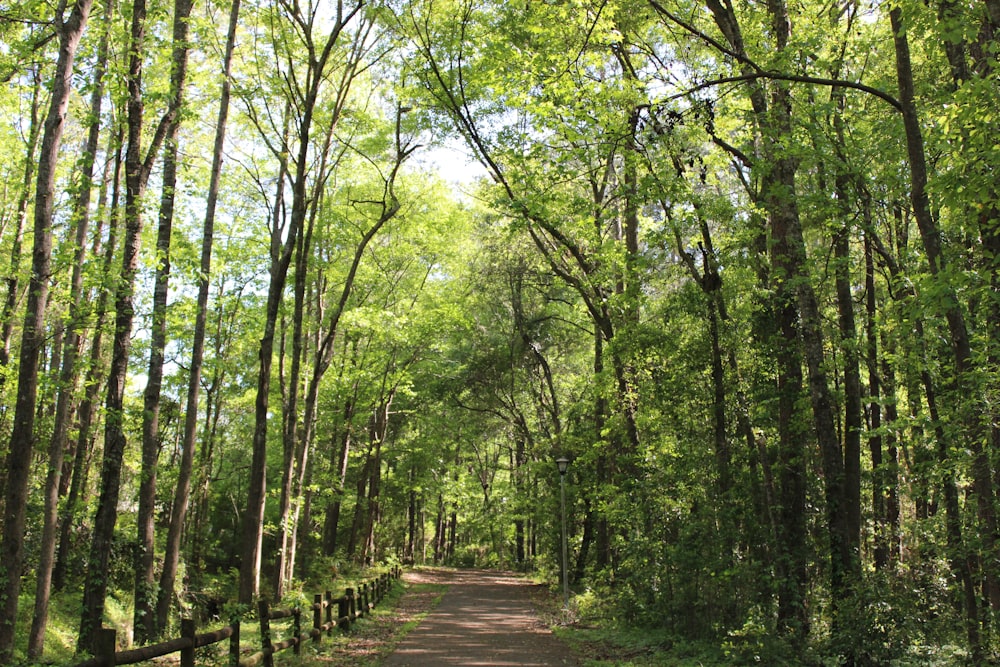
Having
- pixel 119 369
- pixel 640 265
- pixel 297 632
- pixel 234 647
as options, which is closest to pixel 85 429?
pixel 119 369

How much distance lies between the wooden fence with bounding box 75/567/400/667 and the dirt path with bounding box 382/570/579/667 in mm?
1293

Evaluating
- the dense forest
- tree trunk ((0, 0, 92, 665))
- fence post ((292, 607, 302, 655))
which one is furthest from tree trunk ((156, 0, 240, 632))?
tree trunk ((0, 0, 92, 665))

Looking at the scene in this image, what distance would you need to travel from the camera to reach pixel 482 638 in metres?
12.1

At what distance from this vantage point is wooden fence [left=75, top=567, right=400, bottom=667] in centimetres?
521

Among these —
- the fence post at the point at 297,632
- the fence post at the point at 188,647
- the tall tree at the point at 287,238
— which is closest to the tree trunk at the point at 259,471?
the tall tree at the point at 287,238

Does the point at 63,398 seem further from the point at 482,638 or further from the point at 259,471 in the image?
the point at 482,638

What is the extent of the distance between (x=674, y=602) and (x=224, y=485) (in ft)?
80.0

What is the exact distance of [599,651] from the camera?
10.6 metres

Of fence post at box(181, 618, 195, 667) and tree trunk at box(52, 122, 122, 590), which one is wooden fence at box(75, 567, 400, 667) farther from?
tree trunk at box(52, 122, 122, 590)

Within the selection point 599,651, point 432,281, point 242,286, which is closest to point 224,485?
point 242,286

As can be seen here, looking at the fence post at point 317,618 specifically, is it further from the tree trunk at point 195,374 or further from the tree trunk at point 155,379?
the tree trunk at point 195,374

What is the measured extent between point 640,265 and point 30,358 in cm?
816

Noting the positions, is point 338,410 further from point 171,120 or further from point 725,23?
point 725,23

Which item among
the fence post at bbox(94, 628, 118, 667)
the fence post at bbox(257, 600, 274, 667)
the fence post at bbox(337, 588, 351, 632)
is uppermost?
the fence post at bbox(94, 628, 118, 667)
